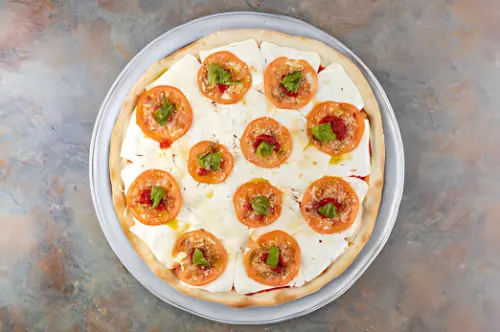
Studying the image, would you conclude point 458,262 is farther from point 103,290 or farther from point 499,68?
point 103,290

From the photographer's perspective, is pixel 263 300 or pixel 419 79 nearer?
pixel 263 300

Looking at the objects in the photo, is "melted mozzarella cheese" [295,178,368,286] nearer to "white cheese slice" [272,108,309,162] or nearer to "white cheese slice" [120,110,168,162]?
"white cheese slice" [272,108,309,162]

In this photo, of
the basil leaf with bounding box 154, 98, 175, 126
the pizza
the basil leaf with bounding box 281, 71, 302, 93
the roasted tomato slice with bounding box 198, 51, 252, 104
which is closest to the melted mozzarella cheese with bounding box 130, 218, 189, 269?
the pizza

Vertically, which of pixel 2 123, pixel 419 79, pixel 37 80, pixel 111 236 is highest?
pixel 419 79

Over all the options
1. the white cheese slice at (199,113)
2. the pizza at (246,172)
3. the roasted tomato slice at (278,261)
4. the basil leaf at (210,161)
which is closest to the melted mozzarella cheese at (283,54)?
the pizza at (246,172)

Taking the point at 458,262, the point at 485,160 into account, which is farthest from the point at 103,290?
the point at 485,160

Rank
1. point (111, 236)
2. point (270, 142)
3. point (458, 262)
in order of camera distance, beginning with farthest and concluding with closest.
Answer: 1. point (458, 262)
2. point (111, 236)
3. point (270, 142)
